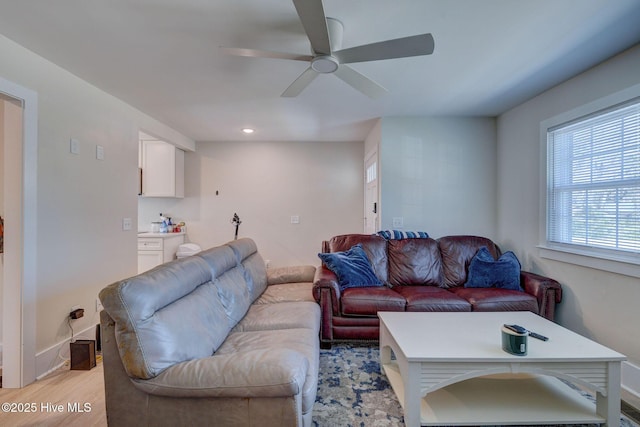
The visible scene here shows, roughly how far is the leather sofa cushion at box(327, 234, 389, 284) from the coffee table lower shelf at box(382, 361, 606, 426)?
4.25 feet

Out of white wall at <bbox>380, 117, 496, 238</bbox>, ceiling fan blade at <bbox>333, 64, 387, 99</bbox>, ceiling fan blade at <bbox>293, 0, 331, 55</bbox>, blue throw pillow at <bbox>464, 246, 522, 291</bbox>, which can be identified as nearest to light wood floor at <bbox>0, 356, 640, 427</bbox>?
blue throw pillow at <bbox>464, 246, 522, 291</bbox>

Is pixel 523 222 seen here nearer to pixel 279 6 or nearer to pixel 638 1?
pixel 638 1

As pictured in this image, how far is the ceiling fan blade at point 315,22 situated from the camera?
1263mm

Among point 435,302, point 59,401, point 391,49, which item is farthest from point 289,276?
point 391,49

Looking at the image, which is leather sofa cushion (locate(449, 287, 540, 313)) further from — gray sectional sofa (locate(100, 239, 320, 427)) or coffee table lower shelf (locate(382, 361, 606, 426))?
gray sectional sofa (locate(100, 239, 320, 427))

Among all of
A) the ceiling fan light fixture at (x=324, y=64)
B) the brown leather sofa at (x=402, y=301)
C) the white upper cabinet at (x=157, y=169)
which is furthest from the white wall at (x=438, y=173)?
the white upper cabinet at (x=157, y=169)

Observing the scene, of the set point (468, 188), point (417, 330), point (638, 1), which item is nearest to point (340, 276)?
point (417, 330)

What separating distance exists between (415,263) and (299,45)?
2.38 m

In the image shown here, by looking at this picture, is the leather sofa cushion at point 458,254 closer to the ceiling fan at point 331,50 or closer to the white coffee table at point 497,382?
the white coffee table at point 497,382

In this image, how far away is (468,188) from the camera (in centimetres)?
357

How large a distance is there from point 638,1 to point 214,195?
188 inches

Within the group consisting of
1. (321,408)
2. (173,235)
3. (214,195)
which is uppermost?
(214,195)

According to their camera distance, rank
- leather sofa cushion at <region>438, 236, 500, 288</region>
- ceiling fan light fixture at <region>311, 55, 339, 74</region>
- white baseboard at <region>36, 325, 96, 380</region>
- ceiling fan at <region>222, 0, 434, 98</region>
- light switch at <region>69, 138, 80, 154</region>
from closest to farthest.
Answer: ceiling fan at <region>222, 0, 434, 98</region>, ceiling fan light fixture at <region>311, 55, 339, 74</region>, white baseboard at <region>36, 325, 96, 380</region>, light switch at <region>69, 138, 80, 154</region>, leather sofa cushion at <region>438, 236, 500, 288</region>

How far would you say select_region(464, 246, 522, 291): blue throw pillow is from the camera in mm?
2728
